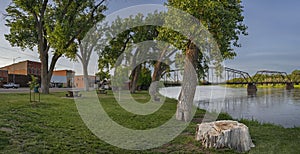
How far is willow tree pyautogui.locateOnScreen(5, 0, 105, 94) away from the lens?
20344mm

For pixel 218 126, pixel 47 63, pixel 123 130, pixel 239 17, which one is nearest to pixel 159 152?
pixel 218 126

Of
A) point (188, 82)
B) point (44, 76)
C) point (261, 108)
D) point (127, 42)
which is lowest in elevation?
point (261, 108)

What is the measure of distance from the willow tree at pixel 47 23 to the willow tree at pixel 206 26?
12.3m

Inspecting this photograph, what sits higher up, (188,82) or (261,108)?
(188,82)

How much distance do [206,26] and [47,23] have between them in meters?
16.1

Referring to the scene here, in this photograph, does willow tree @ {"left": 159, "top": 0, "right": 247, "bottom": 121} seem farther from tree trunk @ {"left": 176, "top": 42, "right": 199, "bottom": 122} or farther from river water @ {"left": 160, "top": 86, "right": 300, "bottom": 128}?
river water @ {"left": 160, "top": 86, "right": 300, "bottom": 128}

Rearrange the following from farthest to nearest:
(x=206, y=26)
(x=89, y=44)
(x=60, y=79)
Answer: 1. (x=60, y=79)
2. (x=89, y=44)
3. (x=206, y=26)

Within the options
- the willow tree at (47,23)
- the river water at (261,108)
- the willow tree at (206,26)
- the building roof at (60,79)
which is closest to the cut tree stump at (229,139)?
the willow tree at (206,26)

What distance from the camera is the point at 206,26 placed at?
8.74m

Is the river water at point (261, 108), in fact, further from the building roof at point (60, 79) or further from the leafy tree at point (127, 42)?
the building roof at point (60, 79)

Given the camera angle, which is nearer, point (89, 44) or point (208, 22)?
point (208, 22)

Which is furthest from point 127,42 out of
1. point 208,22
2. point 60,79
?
point 60,79

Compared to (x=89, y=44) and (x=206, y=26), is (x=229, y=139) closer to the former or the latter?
(x=206, y=26)

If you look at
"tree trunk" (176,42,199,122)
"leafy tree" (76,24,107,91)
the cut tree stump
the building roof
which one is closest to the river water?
"tree trunk" (176,42,199,122)
